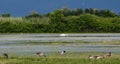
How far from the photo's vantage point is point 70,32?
56719 millimetres

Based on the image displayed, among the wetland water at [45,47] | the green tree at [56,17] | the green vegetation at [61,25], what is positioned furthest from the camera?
the green tree at [56,17]

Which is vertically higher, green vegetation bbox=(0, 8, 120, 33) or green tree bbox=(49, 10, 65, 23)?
green tree bbox=(49, 10, 65, 23)

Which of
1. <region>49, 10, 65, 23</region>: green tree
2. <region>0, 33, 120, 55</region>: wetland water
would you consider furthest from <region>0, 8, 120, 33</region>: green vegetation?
<region>0, 33, 120, 55</region>: wetland water

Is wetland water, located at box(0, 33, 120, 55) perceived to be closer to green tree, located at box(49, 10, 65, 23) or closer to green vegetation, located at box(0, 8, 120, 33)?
green vegetation, located at box(0, 8, 120, 33)

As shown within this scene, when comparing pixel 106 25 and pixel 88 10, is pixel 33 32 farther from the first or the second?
pixel 88 10

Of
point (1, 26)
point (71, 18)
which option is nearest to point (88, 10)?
point (71, 18)

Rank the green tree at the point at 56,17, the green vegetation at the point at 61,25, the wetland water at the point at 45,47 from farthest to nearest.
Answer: the green tree at the point at 56,17, the green vegetation at the point at 61,25, the wetland water at the point at 45,47

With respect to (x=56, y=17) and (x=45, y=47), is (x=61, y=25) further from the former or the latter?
(x=45, y=47)

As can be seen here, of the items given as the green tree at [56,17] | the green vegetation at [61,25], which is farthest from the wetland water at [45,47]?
the green tree at [56,17]

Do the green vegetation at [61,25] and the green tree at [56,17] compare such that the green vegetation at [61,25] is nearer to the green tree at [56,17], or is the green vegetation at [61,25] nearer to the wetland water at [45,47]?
the green tree at [56,17]

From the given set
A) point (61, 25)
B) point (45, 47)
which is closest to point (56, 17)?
point (61, 25)

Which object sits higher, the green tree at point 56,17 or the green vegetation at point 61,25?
the green tree at point 56,17

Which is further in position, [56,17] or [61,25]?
[56,17]

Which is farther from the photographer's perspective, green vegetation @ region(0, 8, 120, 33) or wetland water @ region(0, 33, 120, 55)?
green vegetation @ region(0, 8, 120, 33)
